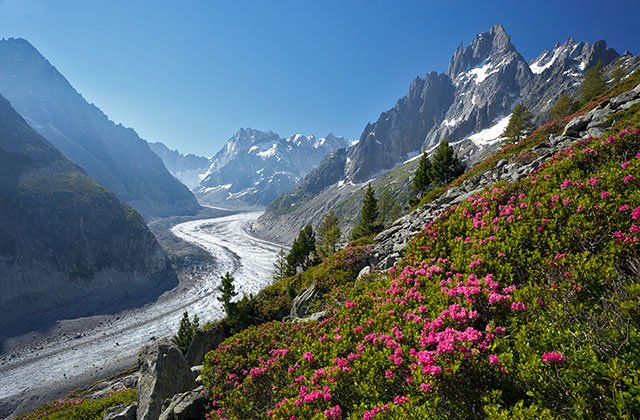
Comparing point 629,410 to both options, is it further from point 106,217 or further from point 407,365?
point 106,217

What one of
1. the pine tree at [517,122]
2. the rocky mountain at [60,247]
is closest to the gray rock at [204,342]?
the pine tree at [517,122]

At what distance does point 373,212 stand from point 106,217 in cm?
18206

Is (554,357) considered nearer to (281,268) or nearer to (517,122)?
(281,268)

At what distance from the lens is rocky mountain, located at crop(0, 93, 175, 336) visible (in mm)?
111375

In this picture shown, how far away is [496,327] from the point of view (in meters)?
6.26

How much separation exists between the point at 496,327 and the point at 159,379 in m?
17.4

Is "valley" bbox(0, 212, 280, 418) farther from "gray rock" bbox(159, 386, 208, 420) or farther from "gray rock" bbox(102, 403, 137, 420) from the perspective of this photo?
"gray rock" bbox(159, 386, 208, 420)

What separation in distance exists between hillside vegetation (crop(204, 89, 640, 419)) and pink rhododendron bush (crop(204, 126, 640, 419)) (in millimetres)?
31

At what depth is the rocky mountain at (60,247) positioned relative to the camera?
365ft

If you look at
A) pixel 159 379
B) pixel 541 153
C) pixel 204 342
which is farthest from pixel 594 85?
pixel 159 379

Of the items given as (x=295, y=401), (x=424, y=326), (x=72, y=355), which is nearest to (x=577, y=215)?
(x=424, y=326)

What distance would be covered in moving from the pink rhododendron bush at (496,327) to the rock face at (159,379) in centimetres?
596

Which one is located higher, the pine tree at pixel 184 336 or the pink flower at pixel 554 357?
the pink flower at pixel 554 357

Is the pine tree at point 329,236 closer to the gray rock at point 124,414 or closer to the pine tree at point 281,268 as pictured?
the pine tree at point 281,268
